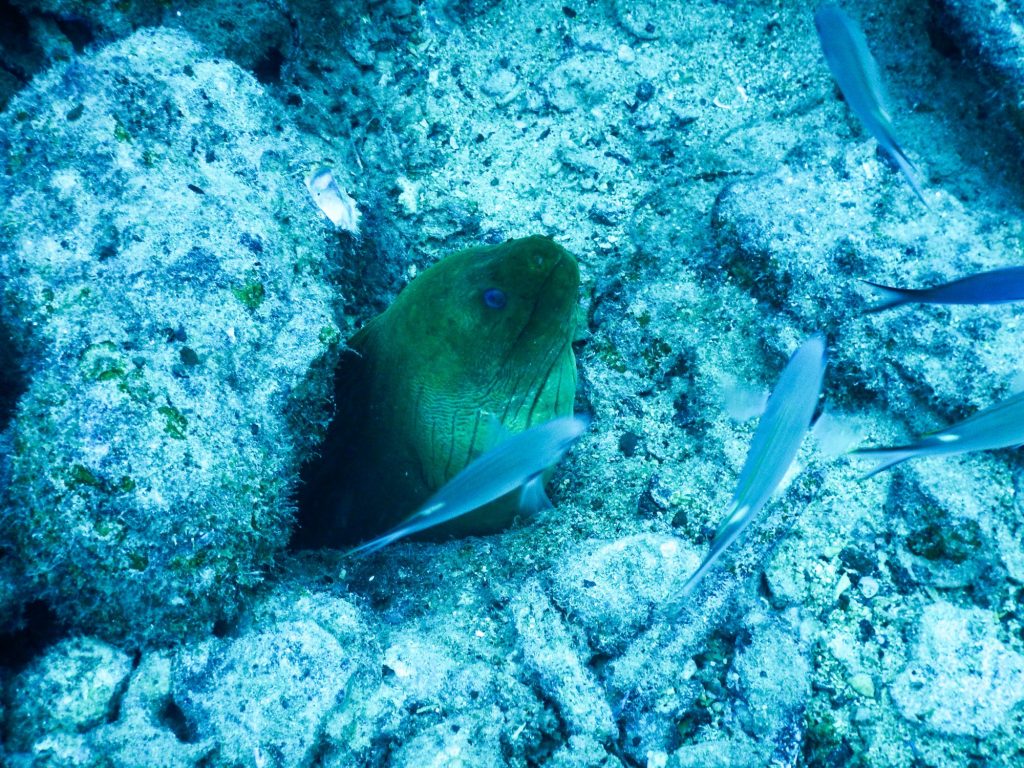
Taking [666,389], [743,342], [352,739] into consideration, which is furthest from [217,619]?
[743,342]

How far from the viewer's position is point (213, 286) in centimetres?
195

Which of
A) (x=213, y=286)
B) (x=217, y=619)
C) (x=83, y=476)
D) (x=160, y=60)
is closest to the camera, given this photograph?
(x=83, y=476)

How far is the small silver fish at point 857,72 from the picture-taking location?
1.76 m

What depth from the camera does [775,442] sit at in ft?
4.17

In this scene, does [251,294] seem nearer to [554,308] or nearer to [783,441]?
[554,308]

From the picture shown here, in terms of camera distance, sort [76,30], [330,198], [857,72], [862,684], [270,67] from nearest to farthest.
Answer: [857,72] → [862,684] → [330,198] → [76,30] → [270,67]

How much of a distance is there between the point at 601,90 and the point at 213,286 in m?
2.28

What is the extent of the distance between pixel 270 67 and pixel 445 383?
194cm

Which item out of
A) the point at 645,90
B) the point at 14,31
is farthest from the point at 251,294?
the point at 645,90

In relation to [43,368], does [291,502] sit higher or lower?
lower

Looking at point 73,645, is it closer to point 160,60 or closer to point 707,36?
point 160,60

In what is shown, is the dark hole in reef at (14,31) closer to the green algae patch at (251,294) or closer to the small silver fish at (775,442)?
the green algae patch at (251,294)

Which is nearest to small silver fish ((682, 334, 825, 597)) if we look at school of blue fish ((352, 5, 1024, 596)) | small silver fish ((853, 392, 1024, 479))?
school of blue fish ((352, 5, 1024, 596))

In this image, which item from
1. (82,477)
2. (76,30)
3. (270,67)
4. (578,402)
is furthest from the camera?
(270,67)
